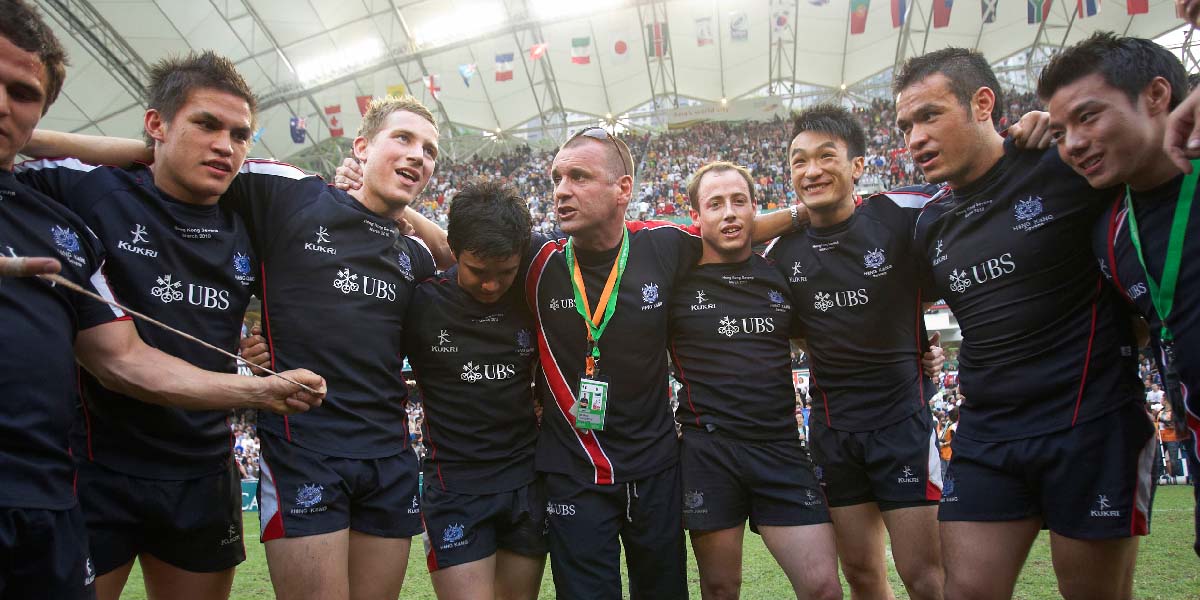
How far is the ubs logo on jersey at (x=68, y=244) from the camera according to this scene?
2559 mm

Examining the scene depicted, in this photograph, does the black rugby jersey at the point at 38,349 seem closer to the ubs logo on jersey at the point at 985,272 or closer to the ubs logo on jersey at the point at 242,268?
the ubs logo on jersey at the point at 242,268

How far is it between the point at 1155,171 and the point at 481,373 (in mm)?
3085

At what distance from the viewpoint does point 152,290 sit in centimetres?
316

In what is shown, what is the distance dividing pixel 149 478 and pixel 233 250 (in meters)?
1.03

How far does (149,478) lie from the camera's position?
3.14m

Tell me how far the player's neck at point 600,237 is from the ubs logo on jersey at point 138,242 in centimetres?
203

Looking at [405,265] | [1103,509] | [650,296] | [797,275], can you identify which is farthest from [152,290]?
[1103,509]

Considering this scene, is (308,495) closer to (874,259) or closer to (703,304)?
(703,304)

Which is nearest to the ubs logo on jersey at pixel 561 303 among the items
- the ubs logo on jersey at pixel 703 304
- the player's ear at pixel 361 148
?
the ubs logo on jersey at pixel 703 304

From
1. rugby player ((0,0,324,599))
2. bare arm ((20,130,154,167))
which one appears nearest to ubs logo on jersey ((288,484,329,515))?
rugby player ((0,0,324,599))

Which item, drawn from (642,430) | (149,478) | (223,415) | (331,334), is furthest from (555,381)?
(149,478)

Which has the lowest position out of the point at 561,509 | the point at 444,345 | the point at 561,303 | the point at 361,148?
the point at 561,509

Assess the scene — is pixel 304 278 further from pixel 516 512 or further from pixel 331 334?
pixel 516 512

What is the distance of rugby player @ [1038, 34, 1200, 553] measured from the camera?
110 inches
